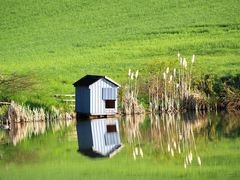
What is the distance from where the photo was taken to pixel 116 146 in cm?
2809

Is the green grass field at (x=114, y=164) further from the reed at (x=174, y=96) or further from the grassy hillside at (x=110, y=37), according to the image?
the grassy hillside at (x=110, y=37)

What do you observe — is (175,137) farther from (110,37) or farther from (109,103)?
(110,37)

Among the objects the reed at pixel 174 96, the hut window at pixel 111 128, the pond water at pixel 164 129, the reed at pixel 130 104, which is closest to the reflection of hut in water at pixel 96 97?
the reed at pixel 130 104

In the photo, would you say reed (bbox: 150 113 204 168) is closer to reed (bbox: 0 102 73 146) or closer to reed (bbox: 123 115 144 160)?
reed (bbox: 123 115 144 160)

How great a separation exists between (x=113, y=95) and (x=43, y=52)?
23.9 meters

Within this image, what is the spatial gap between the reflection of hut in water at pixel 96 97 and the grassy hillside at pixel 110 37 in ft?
8.50

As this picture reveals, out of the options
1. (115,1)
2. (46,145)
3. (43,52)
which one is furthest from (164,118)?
(115,1)

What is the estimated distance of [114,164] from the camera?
78.0 feet

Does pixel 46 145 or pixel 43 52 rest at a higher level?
pixel 43 52

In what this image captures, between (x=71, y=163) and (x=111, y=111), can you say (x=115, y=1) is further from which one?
(x=71, y=163)

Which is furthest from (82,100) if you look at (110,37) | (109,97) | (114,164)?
(110,37)

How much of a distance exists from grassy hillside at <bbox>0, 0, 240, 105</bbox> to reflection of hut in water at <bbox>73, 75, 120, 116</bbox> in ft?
8.50

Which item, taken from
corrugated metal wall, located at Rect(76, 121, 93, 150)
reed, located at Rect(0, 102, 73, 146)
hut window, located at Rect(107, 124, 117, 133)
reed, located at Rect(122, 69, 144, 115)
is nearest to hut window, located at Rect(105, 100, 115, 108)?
reed, located at Rect(122, 69, 144, 115)

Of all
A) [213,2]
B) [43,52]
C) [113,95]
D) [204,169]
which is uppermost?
[213,2]
